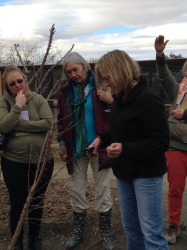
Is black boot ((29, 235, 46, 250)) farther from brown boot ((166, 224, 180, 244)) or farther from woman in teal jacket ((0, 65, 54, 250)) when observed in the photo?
brown boot ((166, 224, 180, 244))

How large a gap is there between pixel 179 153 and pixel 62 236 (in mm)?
1522

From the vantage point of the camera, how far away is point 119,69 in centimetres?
230

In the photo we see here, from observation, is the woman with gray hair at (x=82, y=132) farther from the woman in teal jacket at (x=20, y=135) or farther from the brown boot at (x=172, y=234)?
the brown boot at (x=172, y=234)

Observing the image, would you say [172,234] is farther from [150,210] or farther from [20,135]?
[20,135]

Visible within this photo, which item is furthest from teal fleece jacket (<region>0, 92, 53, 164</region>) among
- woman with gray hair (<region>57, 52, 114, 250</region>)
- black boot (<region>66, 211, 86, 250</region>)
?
black boot (<region>66, 211, 86, 250</region>)

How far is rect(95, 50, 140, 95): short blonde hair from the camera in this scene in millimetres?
2299

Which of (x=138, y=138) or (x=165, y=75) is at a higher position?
(x=165, y=75)

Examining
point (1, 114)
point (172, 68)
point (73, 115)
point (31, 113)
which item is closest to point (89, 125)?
point (73, 115)

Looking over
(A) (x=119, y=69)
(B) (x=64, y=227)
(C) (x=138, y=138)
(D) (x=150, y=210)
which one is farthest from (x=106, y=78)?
(B) (x=64, y=227)

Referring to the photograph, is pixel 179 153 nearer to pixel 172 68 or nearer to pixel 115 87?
pixel 115 87

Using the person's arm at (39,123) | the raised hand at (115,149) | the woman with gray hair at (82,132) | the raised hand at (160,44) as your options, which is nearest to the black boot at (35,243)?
the woman with gray hair at (82,132)

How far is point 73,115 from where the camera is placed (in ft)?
11.3

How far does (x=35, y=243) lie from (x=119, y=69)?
2.05m

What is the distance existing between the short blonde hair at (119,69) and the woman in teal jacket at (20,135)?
43.7 inches
